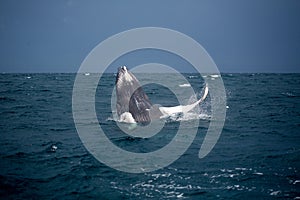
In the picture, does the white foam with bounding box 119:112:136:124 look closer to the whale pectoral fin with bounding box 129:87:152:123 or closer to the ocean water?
the whale pectoral fin with bounding box 129:87:152:123

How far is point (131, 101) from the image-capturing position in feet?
37.2

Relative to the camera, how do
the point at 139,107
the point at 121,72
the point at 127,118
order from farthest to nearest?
the point at 127,118
the point at 139,107
the point at 121,72

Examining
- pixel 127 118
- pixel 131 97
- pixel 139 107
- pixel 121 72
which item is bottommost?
pixel 127 118

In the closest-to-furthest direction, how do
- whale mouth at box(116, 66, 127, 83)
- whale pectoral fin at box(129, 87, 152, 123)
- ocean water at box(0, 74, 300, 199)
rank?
ocean water at box(0, 74, 300, 199) → whale mouth at box(116, 66, 127, 83) → whale pectoral fin at box(129, 87, 152, 123)

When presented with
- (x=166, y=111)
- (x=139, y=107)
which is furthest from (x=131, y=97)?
(x=166, y=111)

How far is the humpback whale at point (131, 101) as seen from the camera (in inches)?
438

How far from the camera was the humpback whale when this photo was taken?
36.5 ft

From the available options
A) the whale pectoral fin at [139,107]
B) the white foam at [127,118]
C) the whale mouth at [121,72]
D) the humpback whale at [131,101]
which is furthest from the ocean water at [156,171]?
the whale mouth at [121,72]

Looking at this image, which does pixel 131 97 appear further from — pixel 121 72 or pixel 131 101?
pixel 121 72

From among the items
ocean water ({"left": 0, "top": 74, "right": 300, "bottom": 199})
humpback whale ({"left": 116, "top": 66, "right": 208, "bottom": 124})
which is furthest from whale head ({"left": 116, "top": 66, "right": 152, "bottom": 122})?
ocean water ({"left": 0, "top": 74, "right": 300, "bottom": 199})

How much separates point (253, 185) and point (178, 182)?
1.58 metres

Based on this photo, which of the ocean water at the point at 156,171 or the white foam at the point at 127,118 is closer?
the ocean water at the point at 156,171

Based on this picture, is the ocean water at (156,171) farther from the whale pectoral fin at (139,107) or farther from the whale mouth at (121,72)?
the whale mouth at (121,72)

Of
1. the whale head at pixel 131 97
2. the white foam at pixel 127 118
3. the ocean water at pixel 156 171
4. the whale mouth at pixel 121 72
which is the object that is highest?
the whale mouth at pixel 121 72
